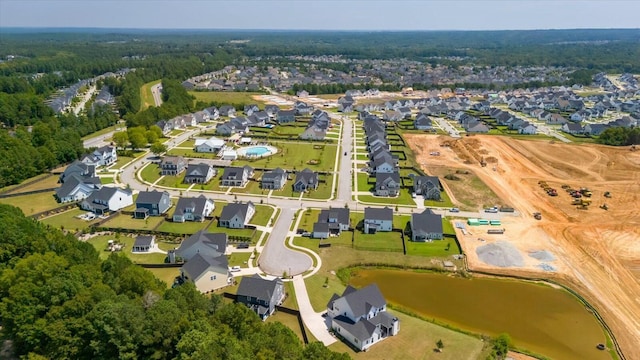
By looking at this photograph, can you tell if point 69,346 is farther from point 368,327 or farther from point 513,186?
point 513,186

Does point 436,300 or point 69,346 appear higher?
point 69,346

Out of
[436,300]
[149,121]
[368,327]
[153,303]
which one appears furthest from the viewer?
[149,121]

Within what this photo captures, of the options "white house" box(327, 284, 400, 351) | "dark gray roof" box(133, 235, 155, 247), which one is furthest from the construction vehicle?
"dark gray roof" box(133, 235, 155, 247)

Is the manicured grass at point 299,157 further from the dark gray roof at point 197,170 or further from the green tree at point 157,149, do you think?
the green tree at point 157,149

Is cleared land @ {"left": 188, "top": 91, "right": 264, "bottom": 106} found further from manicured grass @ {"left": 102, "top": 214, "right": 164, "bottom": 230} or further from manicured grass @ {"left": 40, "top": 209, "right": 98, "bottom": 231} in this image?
manicured grass @ {"left": 102, "top": 214, "right": 164, "bottom": 230}

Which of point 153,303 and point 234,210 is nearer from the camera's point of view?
point 153,303

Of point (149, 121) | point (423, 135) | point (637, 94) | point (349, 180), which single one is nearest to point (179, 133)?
point (149, 121)
